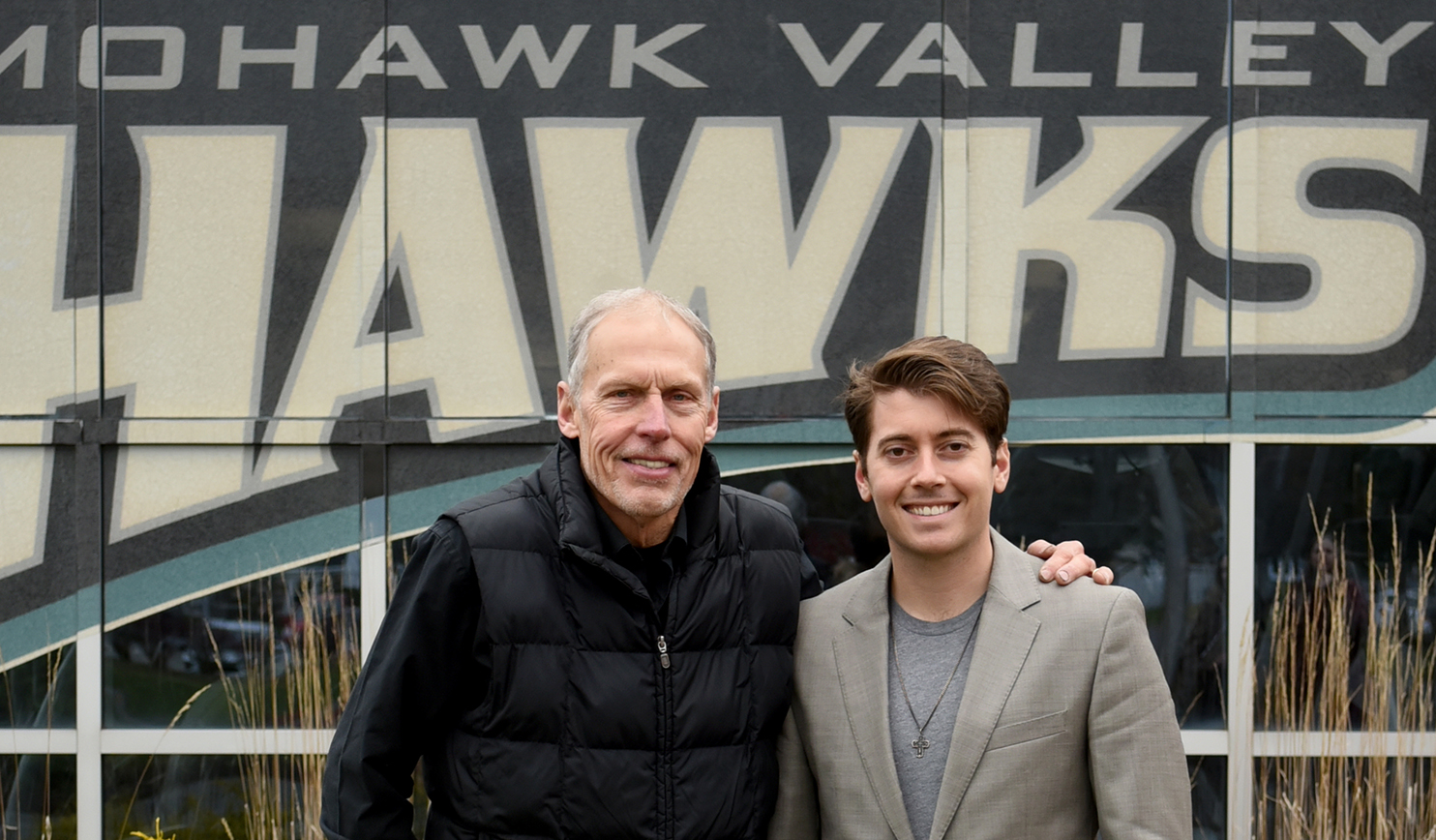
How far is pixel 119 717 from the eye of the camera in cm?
415

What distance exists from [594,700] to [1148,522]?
2894 millimetres

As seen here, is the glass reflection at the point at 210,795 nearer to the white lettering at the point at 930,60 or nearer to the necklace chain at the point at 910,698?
the necklace chain at the point at 910,698

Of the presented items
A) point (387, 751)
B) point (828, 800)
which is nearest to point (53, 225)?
point (387, 751)

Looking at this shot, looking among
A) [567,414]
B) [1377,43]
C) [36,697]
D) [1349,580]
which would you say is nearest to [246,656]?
[36,697]

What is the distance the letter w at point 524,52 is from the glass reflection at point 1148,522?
1.73 metres

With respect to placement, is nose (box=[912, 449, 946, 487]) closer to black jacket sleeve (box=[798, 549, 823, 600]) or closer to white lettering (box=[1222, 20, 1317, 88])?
black jacket sleeve (box=[798, 549, 823, 600])

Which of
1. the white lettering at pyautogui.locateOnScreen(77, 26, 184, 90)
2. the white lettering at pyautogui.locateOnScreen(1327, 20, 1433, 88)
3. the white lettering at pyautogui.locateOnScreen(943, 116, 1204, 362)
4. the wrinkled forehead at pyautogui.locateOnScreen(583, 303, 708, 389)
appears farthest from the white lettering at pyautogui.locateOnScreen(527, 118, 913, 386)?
the wrinkled forehead at pyautogui.locateOnScreen(583, 303, 708, 389)

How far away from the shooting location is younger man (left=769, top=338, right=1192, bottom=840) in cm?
172

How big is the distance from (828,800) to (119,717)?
3411mm

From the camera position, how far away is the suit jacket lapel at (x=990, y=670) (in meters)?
1.73

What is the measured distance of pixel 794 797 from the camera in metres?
1.94

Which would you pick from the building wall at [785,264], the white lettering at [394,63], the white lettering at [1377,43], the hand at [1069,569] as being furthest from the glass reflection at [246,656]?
the white lettering at [1377,43]

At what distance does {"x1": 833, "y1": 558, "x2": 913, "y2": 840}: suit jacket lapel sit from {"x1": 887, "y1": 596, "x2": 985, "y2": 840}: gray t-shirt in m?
0.02

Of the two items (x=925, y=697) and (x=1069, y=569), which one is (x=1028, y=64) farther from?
(x=925, y=697)
